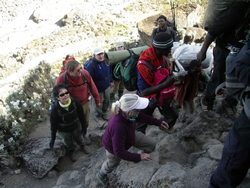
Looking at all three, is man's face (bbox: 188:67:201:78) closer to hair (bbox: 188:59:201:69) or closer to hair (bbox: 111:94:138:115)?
hair (bbox: 188:59:201:69)

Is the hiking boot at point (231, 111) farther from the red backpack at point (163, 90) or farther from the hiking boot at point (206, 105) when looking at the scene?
the red backpack at point (163, 90)

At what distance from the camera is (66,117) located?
15.9ft

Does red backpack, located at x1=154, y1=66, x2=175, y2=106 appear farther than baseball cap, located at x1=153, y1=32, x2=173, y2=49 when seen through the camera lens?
Yes

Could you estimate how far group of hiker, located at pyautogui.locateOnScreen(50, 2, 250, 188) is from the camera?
7.61 ft

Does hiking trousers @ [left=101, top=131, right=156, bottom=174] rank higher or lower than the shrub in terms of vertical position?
higher

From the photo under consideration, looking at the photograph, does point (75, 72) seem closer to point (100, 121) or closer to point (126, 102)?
point (126, 102)

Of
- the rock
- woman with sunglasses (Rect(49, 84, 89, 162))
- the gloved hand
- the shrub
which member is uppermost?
woman with sunglasses (Rect(49, 84, 89, 162))

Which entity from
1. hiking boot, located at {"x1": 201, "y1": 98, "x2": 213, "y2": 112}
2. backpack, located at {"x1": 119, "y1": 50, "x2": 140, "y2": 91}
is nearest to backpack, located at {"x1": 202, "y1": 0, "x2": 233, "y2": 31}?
backpack, located at {"x1": 119, "y1": 50, "x2": 140, "y2": 91}

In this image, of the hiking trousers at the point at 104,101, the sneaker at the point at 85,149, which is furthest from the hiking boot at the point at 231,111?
the sneaker at the point at 85,149

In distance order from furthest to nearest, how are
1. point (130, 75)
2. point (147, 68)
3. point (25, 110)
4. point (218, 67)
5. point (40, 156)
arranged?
point (25, 110) < point (40, 156) < point (130, 75) < point (218, 67) < point (147, 68)

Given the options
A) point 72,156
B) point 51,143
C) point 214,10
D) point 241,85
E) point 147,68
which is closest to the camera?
point 241,85

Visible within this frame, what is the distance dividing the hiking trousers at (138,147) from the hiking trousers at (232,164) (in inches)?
49.8

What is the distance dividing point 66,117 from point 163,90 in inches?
87.7

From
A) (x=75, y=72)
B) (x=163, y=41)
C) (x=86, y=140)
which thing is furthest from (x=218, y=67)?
(x=86, y=140)
